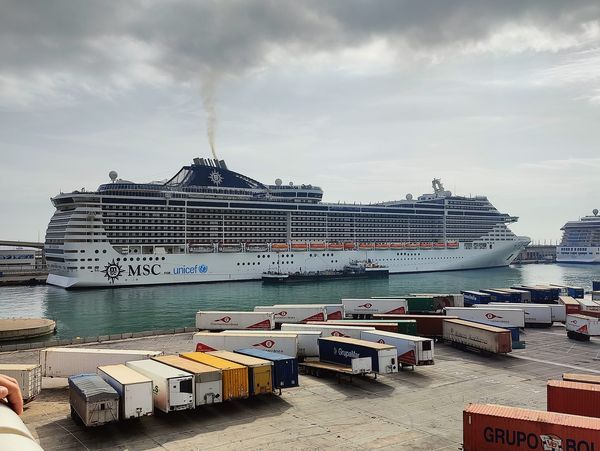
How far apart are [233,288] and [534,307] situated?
137 feet

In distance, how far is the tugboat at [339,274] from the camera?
8169cm

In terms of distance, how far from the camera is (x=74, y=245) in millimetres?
69250

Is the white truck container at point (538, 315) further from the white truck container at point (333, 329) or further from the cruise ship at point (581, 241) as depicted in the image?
the cruise ship at point (581, 241)

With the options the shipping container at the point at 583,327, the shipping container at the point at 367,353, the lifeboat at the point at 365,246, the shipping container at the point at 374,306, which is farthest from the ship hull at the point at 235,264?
the shipping container at the point at 583,327

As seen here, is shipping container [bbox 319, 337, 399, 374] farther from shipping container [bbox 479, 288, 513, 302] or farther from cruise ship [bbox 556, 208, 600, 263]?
cruise ship [bbox 556, 208, 600, 263]

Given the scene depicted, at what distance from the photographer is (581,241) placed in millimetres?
158875

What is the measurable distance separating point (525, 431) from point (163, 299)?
52075 millimetres

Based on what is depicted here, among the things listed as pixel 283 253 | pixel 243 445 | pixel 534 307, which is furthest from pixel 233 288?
pixel 243 445

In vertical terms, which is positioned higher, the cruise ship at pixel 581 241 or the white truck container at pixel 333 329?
the cruise ship at pixel 581 241

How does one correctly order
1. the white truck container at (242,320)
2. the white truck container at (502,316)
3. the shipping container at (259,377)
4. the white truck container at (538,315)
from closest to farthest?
the shipping container at (259,377) → the white truck container at (242,320) → the white truck container at (502,316) → the white truck container at (538,315)

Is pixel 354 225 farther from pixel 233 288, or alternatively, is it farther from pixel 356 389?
pixel 356 389

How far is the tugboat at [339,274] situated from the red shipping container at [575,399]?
63628mm

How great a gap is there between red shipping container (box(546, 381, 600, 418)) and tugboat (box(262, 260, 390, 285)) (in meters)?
63.6

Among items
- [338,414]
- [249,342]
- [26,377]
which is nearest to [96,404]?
[26,377]
